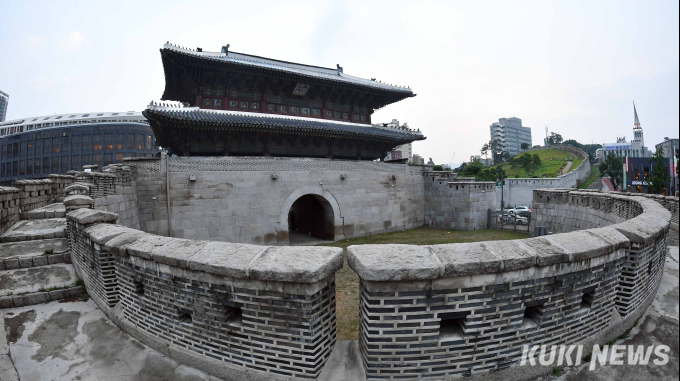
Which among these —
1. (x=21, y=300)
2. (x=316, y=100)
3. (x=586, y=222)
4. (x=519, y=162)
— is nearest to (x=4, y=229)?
(x=21, y=300)

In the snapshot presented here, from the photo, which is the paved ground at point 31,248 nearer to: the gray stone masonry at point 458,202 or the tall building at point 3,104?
the gray stone masonry at point 458,202

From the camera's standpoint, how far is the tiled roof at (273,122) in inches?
406

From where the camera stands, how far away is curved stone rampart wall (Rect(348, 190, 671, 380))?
2.47 m

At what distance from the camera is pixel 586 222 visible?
9125 millimetres

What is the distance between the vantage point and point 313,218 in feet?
49.1

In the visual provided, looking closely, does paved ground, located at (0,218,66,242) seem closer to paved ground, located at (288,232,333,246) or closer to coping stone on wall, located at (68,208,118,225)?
coping stone on wall, located at (68,208,118,225)

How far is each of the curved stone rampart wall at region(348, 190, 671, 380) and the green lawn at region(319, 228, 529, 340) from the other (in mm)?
1658

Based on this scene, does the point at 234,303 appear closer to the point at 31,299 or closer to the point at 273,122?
the point at 31,299

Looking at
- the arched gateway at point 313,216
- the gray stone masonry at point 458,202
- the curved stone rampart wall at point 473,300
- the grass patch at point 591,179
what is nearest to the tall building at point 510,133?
the grass patch at point 591,179

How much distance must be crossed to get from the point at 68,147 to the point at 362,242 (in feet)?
163

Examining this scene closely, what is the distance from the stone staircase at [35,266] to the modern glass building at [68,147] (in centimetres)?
4347

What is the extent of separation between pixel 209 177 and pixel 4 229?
5.22 m

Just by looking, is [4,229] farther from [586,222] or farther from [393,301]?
[586,222]

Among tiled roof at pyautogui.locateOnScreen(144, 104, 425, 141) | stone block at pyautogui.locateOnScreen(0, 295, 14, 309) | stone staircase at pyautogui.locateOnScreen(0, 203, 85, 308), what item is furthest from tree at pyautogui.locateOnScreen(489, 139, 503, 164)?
stone block at pyautogui.locateOnScreen(0, 295, 14, 309)
